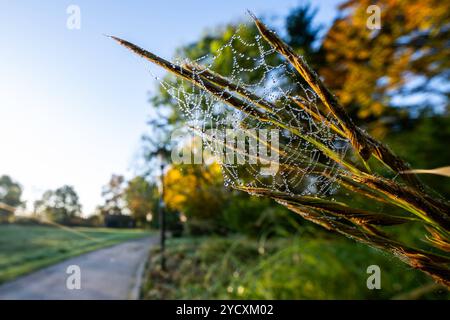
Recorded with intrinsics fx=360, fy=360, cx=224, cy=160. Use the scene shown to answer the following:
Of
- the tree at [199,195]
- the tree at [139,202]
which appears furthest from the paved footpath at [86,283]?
the tree at [139,202]

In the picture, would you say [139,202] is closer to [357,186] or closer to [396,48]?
[396,48]

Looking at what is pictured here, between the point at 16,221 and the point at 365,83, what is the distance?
997 inches

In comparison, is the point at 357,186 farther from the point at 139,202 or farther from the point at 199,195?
the point at 139,202

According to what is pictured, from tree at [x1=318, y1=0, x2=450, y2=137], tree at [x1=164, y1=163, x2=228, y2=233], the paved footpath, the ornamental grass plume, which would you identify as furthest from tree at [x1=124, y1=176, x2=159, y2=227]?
the ornamental grass plume

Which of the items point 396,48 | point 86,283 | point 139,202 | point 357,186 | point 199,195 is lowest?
point 86,283

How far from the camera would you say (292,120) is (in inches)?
27.3

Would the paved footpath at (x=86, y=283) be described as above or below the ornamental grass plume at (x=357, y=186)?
below

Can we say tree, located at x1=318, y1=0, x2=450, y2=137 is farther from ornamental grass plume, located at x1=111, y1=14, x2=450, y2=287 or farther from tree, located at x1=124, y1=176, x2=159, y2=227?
tree, located at x1=124, y1=176, x2=159, y2=227

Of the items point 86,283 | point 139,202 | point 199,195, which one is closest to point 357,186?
point 86,283

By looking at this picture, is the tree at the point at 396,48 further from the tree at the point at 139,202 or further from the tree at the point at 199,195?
the tree at the point at 139,202

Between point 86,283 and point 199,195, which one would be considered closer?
point 86,283

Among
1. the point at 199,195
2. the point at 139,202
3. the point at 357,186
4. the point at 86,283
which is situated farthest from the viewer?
the point at 139,202

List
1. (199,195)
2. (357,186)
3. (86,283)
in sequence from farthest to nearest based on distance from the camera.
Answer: (199,195) → (86,283) → (357,186)

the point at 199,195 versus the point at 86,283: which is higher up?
the point at 199,195
